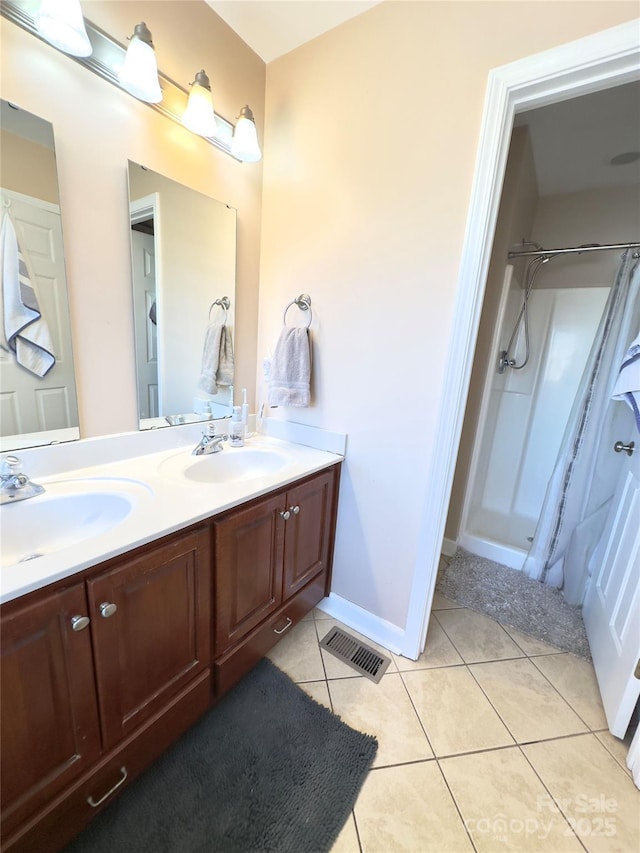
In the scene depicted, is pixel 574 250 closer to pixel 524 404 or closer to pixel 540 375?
pixel 540 375

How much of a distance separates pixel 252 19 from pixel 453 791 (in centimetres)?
280

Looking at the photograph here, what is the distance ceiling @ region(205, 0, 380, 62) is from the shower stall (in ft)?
4.96

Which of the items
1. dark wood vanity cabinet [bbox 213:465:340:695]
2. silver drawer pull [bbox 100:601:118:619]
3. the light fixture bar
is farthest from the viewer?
dark wood vanity cabinet [bbox 213:465:340:695]

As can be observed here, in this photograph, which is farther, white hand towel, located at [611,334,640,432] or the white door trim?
white hand towel, located at [611,334,640,432]

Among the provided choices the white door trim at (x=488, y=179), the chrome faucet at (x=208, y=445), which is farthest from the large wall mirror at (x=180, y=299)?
the white door trim at (x=488, y=179)

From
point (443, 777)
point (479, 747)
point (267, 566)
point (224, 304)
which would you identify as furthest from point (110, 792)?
point (224, 304)

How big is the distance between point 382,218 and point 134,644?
161 cm

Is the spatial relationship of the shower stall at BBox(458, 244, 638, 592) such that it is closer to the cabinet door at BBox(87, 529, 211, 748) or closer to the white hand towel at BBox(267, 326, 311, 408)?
the white hand towel at BBox(267, 326, 311, 408)

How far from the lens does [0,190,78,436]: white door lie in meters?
0.97

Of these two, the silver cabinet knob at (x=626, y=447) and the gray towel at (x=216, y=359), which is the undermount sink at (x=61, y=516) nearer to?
the gray towel at (x=216, y=359)

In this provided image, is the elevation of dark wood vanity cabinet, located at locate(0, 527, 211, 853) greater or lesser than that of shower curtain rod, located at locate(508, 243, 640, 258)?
lesser

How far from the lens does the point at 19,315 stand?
38.9 inches

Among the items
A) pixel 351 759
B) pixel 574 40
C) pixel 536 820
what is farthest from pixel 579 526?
pixel 574 40

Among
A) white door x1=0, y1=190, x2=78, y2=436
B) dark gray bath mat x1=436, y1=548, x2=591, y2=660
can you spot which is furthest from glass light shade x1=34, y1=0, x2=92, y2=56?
dark gray bath mat x1=436, y1=548, x2=591, y2=660
